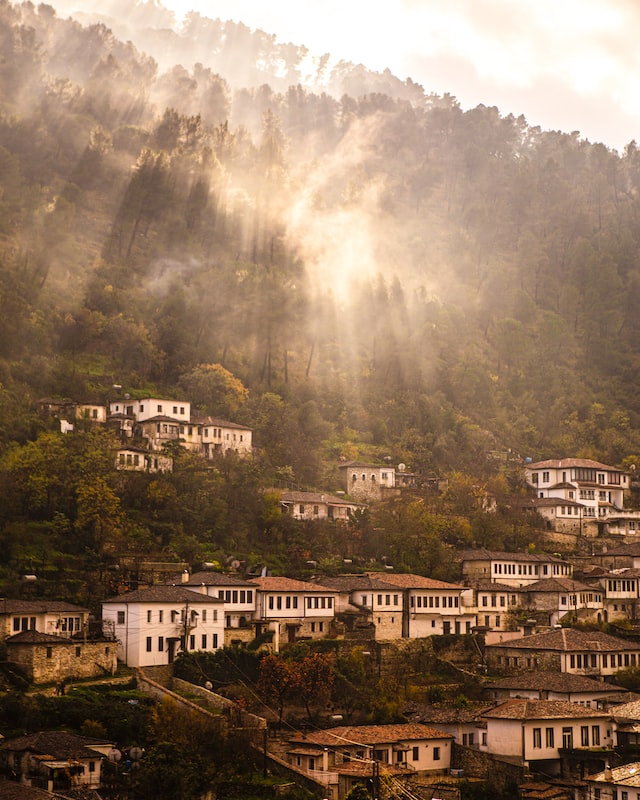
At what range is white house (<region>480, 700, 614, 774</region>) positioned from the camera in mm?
53375

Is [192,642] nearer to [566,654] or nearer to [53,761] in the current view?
[53,761]

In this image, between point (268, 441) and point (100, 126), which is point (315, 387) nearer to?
point (268, 441)

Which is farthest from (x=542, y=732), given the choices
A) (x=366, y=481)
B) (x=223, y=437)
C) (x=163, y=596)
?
(x=223, y=437)

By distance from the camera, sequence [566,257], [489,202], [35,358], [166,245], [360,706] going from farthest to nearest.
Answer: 1. [489,202]
2. [566,257]
3. [166,245]
4. [35,358]
5. [360,706]

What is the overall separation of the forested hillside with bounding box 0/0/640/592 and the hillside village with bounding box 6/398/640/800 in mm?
4952

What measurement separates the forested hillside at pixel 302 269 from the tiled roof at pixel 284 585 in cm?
755

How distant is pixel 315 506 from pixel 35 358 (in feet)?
68.6

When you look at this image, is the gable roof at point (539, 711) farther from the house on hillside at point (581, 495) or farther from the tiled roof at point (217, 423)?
the tiled roof at point (217, 423)

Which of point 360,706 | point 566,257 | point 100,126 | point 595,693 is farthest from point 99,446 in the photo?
point 566,257

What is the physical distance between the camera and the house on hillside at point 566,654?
63.5m

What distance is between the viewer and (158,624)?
190 feet

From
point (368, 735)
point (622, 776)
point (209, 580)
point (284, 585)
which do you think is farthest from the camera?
point (284, 585)

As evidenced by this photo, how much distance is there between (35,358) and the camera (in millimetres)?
83250

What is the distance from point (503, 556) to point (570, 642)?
10.6m
